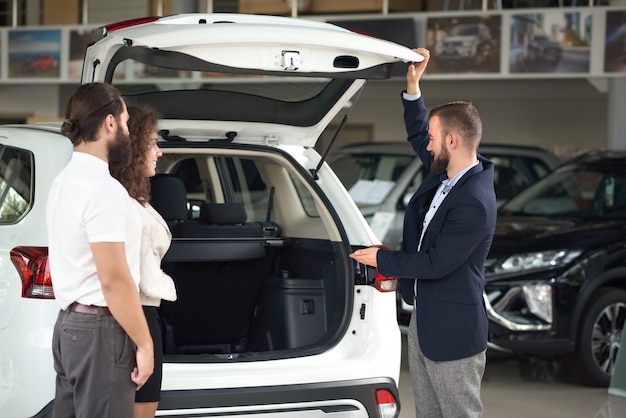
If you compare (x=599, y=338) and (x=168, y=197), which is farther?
(x=599, y=338)

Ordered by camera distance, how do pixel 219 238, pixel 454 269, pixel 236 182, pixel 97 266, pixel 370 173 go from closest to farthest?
pixel 97 266, pixel 454 269, pixel 219 238, pixel 236 182, pixel 370 173

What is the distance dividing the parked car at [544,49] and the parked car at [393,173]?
299cm

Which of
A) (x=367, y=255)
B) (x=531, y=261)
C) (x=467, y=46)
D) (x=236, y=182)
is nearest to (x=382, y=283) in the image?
(x=367, y=255)

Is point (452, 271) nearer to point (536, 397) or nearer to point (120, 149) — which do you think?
point (120, 149)

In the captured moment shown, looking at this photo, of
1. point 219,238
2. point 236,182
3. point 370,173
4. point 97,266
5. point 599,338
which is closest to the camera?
point 97,266

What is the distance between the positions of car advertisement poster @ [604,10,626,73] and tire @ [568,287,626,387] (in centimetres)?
618

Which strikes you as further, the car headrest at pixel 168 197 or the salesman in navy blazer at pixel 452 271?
the car headrest at pixel 168 197

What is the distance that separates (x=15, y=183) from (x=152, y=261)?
2.61 feet

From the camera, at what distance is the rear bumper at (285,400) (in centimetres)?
335

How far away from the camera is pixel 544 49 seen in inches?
486

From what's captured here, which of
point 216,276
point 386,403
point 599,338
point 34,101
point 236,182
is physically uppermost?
point 34,101

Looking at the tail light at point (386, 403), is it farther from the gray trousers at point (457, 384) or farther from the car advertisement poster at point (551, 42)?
the car advertisement poster at point (551, 42)

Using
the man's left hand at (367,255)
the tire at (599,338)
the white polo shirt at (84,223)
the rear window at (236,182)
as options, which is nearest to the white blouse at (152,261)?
the white polo shirt at (84,223)

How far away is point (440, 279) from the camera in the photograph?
335cm
